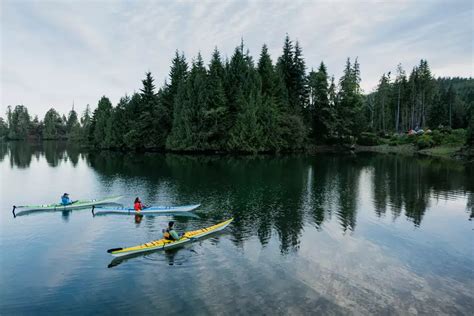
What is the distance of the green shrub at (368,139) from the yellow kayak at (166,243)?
84025 mm

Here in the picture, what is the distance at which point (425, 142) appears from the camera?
86875 millimetres

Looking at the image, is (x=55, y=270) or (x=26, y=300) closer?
(x=26, y=300)

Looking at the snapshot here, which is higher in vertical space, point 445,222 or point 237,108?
point 237,108

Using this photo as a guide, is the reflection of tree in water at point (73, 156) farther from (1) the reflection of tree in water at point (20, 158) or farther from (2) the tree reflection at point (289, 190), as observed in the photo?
(2) the tree reflection at point (289, 190)

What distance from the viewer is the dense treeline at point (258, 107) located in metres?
85.1

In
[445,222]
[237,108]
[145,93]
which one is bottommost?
[445,222]

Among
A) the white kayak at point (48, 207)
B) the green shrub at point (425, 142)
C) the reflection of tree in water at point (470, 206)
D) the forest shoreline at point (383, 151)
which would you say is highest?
the green shrub at point (425, 142)

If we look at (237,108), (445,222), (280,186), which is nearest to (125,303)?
(445,222)

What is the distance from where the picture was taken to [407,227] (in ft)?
89.9

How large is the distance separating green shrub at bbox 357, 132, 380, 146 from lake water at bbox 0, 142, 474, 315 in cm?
5771

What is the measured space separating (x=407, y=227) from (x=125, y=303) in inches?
868

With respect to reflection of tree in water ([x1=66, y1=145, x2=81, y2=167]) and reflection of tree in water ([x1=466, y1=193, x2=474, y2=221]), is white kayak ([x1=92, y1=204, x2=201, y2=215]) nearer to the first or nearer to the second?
reflection of tree in water ([x1=466, y1=193, x2=474, y2=221])

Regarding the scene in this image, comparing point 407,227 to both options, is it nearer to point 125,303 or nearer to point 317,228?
point 317,228

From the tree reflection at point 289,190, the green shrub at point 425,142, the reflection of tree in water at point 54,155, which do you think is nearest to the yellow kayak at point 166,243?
the tree reflection at point 289,190
